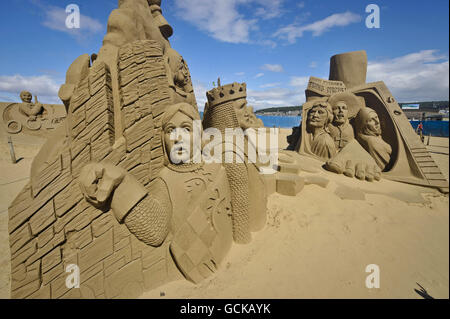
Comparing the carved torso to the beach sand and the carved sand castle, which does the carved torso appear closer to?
the carved sand castle

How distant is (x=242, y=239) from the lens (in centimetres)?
254

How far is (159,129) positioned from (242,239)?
68.0 inches

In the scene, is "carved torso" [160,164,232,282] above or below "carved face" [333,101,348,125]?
below

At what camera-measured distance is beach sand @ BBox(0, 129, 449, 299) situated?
899mm

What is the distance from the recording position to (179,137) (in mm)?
2143

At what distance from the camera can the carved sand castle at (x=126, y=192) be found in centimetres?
189

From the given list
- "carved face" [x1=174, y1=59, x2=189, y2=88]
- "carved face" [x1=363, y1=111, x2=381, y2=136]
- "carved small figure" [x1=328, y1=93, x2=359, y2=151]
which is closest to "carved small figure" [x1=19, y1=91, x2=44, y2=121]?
"carved face" [x1=174, y1=59, x2=189, y2=88]

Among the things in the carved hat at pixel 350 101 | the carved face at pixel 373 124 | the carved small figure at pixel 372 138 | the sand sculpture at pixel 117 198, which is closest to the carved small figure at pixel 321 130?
the carved hat at pixel 350 101

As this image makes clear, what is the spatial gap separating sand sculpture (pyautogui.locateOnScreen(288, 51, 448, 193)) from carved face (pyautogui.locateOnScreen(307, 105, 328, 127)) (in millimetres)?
29

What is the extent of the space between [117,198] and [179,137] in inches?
33.7

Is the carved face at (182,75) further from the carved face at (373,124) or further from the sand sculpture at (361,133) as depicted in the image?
the carved face at (373,124)
